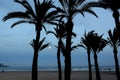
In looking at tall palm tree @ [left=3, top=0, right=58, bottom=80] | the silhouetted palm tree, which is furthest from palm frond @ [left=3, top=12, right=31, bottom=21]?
the silhouetted palm tree

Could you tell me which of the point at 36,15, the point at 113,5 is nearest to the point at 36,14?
the point at 36,15

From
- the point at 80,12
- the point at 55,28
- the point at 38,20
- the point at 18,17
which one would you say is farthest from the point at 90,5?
the point at 55,28

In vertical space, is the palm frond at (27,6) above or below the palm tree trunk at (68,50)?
above

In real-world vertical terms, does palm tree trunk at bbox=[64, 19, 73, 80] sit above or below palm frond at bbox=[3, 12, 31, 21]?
below

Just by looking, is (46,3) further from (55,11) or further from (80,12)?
(80,12)

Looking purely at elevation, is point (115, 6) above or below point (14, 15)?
above

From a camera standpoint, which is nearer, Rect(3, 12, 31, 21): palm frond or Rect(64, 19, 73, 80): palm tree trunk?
Rect(64, 19, 73, 80): palm tree trunk

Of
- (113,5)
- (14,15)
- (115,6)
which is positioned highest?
(113,5)

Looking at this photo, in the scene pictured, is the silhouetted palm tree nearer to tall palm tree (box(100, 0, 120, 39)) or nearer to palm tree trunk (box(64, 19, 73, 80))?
tall palm tree (box(100, 0, 120, 39))

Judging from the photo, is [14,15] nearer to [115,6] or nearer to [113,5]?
[113,5]

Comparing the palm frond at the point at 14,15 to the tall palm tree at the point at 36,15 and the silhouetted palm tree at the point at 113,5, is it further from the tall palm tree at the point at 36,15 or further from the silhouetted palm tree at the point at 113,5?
the silhouetted palm tree at the point at 113,5

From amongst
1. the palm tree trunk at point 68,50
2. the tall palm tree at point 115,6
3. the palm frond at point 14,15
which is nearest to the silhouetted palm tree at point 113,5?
the tall palm tree at point 115,6

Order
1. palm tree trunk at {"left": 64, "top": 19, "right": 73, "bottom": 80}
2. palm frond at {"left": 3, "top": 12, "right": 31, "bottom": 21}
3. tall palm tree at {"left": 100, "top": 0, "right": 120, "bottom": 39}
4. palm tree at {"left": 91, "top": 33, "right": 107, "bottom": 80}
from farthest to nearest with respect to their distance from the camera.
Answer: palm tree at {"left": 91, "top": 33, "right": 107, "bottom": 80} < palm frond at {"left": 3, "top": 12, "right": 31, "bottom": 21} < tall palm tree at {"left": 100, "top": 0, "right": 120, "bottom": 39} < palm tree trunk at {"left": 64, "top": 19, "right": 73, "bottom": 80}

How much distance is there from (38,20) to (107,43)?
13.5m
